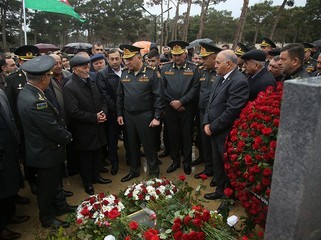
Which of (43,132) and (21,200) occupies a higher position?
(43,132)

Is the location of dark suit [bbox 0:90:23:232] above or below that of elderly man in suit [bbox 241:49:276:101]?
below

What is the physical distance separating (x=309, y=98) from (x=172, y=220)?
129 centimetres

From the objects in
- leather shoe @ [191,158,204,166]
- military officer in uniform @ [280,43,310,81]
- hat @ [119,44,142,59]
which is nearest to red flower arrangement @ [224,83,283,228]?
military officer in uniform @ [280,43,310,81]

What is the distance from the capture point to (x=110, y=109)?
466 centimetres

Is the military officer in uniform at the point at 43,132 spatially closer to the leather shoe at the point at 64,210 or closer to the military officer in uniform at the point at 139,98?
the leather shoe at the point at 64,210

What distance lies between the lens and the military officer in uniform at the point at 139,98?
4.20 m

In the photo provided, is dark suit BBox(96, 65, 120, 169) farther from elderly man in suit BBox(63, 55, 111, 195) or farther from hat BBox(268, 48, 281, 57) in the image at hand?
hat BBox(268, 48, 281, 57)

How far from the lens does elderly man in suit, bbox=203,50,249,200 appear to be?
3299mm

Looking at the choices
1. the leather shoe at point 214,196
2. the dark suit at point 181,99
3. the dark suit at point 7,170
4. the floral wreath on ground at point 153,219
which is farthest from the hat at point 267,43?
the dark suit at point 7,170

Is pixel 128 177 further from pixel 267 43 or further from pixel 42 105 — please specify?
pixel 267 43

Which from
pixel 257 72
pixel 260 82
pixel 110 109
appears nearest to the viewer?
pixel 260 82

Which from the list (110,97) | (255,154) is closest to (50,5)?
(110,97)

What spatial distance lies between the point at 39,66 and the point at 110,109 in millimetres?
1859

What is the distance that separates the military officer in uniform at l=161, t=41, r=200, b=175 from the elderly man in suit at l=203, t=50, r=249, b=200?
0.92 metres
